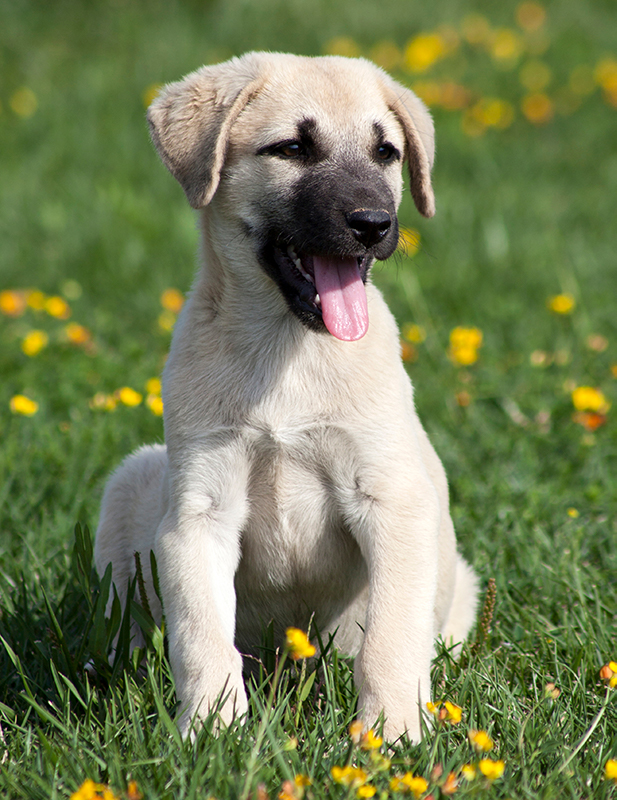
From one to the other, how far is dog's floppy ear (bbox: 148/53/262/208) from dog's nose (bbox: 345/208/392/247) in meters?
0.45

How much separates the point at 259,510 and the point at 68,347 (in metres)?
2.68

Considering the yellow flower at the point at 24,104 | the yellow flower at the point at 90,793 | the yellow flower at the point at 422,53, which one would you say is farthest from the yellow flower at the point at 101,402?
the yellow flower at the point at 422,53

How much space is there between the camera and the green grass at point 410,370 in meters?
2.32

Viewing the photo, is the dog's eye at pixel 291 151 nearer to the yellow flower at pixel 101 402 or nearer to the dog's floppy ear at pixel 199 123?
the dog's floppy ear at pixel 199 123

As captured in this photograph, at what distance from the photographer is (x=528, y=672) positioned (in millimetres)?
2822

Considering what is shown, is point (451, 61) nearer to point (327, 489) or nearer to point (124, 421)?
point (124, 421)

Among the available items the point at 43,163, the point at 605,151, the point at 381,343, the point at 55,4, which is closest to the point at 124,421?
the point at 381,343

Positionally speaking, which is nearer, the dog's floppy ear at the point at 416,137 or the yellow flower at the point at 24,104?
the dog's floppy ear at the point at 416,137

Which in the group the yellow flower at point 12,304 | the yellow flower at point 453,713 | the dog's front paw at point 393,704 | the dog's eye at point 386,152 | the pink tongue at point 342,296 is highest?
the dog's eye at point 386,152

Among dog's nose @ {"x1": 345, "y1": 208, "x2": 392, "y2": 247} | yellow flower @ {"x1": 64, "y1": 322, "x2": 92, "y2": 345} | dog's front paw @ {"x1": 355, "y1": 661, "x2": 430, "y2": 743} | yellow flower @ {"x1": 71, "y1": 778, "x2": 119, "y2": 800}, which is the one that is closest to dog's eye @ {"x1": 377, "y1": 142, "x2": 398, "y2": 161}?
dog's nose @ {"x1": 345, "y1": 208, "x2": 392, "y2": 247}

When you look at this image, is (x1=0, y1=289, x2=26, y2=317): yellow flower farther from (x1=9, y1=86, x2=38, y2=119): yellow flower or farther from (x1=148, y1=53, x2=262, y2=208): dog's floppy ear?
(x1=9, y1=86, x2=38, y2=119): yellow flower

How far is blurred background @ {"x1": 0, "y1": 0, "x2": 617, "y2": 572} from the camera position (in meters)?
4.11

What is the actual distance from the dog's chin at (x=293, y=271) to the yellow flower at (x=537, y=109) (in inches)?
258

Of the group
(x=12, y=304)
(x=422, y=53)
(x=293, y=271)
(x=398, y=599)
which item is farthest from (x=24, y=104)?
(x=398, y=599)
